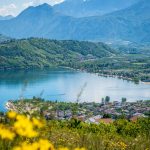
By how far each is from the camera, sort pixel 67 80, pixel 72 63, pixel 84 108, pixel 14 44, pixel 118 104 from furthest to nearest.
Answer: pixel 14 44
pixel 72 63
pixel 67 80
pixel 118 104
pixel 84 108

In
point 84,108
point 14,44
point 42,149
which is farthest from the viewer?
point 14,44

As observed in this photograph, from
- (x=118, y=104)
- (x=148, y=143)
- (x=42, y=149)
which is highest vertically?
(x=42, y=149)

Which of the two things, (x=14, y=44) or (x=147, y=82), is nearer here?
(x=147, y=82)

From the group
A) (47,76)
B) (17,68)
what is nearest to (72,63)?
(17,68)

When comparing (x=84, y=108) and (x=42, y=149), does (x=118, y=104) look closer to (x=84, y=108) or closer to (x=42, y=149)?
(x=84, y=108)

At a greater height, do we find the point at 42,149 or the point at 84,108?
the point at 42,149

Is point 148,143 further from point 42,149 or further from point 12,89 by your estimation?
point 12,89
